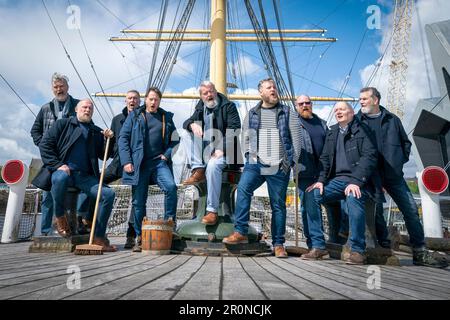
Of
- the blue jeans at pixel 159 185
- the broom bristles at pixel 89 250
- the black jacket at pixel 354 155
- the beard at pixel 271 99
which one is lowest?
the broom bristles at pixel 89 250

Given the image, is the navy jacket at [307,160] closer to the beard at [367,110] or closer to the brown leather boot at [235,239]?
the beard at [367,110]

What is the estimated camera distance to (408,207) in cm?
322

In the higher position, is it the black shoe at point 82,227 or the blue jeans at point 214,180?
the blue jeans at point 214,180

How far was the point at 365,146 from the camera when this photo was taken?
3051 mm

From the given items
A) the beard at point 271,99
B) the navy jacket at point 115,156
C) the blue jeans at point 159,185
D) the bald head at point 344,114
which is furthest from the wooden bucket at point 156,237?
the bald head at point 344,114

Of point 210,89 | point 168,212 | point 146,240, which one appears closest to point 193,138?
point 210,89

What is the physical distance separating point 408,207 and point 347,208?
66 cm

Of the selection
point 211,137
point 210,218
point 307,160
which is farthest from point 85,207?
point 307,160

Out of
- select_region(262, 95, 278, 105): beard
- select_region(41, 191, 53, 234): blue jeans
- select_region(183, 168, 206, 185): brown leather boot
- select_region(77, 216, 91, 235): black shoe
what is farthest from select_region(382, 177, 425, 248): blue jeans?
select_region(41, 191, 53, 234): blue jeans

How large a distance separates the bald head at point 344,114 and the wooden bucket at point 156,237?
6.98ft

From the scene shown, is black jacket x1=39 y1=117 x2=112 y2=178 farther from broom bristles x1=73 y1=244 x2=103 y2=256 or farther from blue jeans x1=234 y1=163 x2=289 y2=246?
blue jeans x1=234 y1=163 x2=289 y2=246

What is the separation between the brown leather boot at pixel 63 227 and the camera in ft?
10.7

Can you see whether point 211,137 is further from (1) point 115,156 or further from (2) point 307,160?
(1) point 115,156
